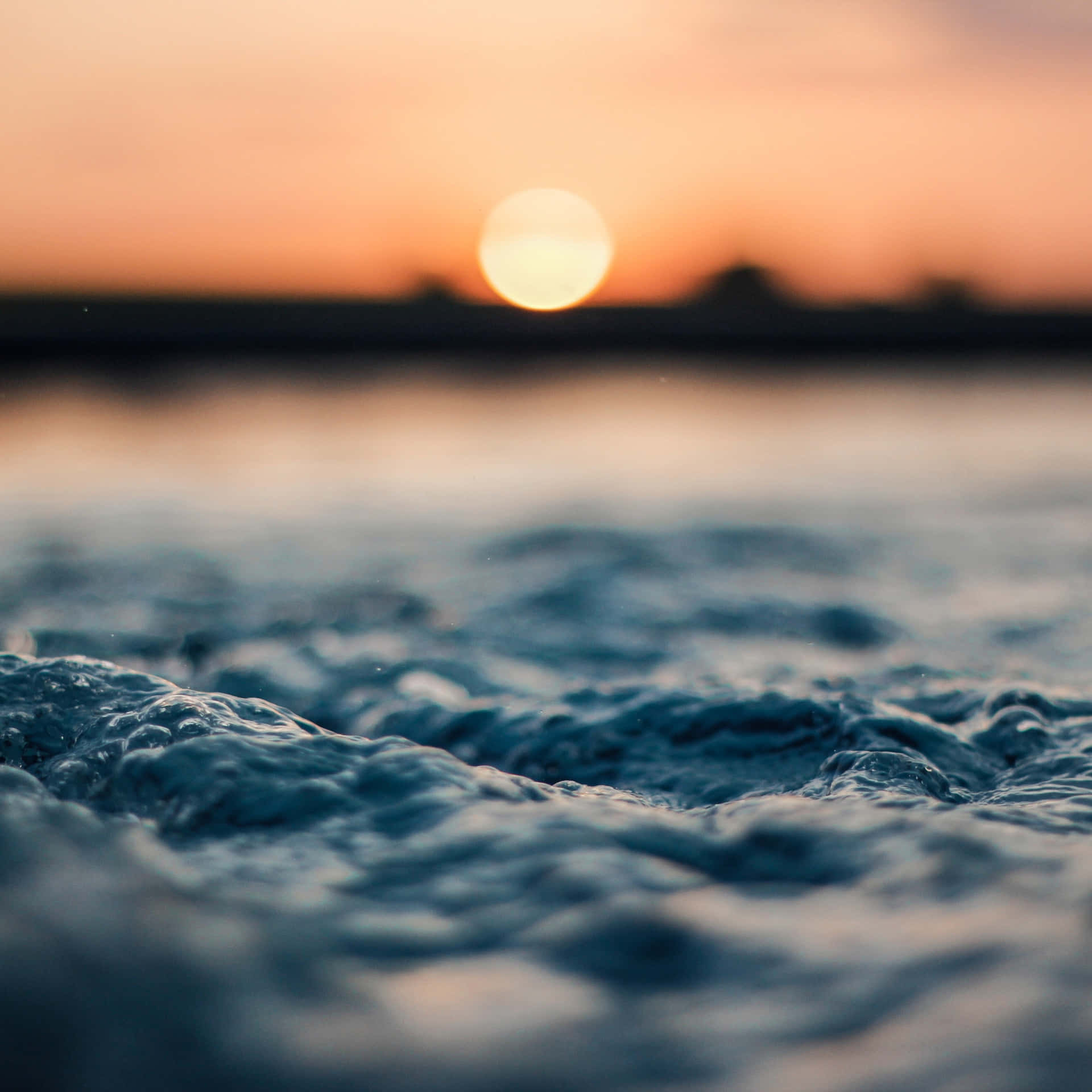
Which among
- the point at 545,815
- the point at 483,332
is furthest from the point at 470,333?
the point at 545,815

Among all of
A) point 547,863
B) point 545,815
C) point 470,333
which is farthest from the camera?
point 470,333

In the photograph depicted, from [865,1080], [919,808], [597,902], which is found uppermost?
[919,808]

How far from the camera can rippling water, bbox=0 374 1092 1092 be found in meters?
1.20

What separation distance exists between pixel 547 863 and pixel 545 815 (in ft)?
0.64

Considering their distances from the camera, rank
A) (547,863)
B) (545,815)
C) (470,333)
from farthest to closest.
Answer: (470,333)
(545,815)
(547,863)

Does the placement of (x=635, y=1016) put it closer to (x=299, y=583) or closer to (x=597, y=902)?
(x=597, y=902)

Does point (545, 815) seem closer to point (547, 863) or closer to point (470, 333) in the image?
point (547, 863)

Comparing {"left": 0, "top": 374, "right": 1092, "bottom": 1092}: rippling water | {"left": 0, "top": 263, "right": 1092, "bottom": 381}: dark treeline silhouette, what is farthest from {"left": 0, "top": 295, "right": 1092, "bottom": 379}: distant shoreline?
{"left": 0, "top": 374, "right": 1092, "bottom": 1092}: rippling water

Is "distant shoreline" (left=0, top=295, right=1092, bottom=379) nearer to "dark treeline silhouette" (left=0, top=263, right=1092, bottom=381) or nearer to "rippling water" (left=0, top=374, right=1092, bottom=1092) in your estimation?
"dark treeline silhouette" (left=0, top=263, right=1092, bottom=381)

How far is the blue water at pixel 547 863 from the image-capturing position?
1180mm

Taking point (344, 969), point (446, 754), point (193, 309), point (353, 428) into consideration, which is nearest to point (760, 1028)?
point (344, 969)

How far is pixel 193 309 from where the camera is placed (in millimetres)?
24141

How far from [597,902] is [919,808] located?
0.71 meters

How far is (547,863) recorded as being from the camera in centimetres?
166
